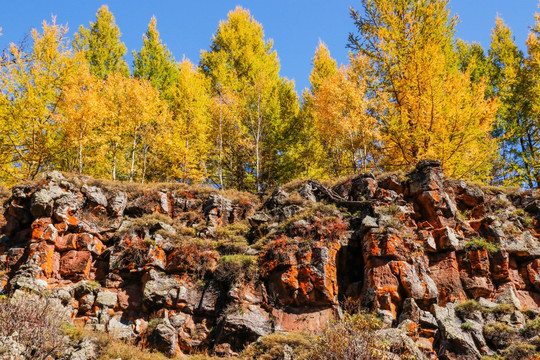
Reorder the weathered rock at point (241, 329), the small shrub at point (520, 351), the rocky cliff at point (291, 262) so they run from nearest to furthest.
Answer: the small shrub at point (520, 351) → the weathered rock at point (241, 329) → the rocky cliff at point (291, 262)

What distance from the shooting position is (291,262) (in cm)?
1244

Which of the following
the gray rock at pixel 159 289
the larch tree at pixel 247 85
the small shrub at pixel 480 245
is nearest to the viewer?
the gray rock at pixel 159 289

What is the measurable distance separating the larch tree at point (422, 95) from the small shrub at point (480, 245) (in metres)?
3.72

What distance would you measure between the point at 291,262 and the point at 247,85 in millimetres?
15213

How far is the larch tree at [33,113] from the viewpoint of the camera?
16.9 metres

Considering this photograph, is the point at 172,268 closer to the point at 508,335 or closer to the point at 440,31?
the point at 508,335

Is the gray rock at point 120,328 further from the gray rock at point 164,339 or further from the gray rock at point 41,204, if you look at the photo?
the gray rock at point 41,204

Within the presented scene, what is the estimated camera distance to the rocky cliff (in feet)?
36.3

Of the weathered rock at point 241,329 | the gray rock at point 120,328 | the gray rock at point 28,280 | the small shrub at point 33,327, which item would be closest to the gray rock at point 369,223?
the weathered rock at point 241,329

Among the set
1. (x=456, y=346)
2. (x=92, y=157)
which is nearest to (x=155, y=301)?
(x=456, y=346)

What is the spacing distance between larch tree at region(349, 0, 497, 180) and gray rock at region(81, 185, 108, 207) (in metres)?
11.9

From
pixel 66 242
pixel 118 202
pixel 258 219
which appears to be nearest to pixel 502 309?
pixel 258 219

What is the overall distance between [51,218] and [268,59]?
63.0 feet

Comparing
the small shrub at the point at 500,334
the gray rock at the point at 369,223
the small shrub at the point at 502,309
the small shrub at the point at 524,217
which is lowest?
the small shrub at the point at 500,334
